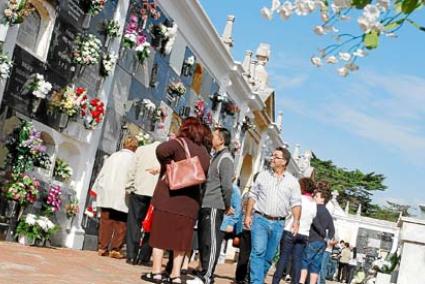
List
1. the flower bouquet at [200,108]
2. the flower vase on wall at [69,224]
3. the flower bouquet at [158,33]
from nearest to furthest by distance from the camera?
the flower vase on wall at [69,224] → the flower bouquet at [158,33] → the flower bouquet at [200,108]

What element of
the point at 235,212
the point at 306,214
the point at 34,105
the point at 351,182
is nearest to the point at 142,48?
the point at 34,105

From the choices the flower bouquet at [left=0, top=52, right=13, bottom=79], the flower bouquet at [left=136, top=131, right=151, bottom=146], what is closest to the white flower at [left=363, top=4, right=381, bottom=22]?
the flower bouquet at [left=0, top=52, right=13, bottom=79]

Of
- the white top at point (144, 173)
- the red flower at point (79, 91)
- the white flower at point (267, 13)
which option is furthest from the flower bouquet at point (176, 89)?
the white flower at point (267, 13)

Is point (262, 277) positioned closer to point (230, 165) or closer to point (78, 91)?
point (230, 165)

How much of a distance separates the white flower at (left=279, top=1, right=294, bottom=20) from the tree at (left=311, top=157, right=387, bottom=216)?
76.5 meters

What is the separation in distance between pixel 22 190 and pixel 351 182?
72020mm

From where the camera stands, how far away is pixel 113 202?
982 centimetres

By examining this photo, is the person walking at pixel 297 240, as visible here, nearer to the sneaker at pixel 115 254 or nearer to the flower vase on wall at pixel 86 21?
the sneaker at pixel 115 254

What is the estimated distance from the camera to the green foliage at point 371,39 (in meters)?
1.89

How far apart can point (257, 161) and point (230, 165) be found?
18.2 meters

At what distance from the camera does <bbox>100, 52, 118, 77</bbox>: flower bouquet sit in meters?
10.6

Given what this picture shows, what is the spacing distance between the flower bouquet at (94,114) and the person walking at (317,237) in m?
3.21

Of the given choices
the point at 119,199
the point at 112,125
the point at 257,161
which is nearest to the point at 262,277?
the point at 119,199

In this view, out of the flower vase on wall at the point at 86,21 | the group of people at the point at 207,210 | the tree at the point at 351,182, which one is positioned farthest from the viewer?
the tree at the point at 351,182
